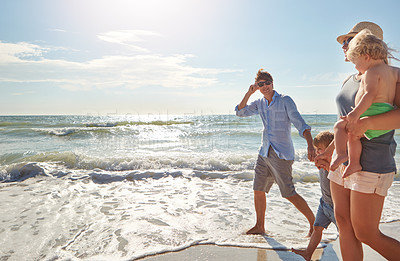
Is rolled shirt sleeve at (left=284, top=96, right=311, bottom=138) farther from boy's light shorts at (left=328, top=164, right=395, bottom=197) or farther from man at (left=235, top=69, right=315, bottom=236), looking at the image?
boy's light shorts at (left=328, top=164, right=395, bottom=197)

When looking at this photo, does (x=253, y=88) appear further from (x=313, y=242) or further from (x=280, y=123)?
(x=313, y=242)

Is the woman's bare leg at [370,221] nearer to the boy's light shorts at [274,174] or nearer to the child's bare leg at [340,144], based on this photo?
the child's bare leg at [340,144]

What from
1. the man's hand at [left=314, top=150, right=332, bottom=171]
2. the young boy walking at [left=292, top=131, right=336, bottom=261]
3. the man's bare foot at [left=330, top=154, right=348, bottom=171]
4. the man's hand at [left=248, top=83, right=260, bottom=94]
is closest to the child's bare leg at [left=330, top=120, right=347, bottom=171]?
the man's bare foot at [left=330, top=154, right=348, bottom=171]

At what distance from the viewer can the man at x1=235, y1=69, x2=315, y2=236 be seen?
331cm

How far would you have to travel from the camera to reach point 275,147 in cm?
334

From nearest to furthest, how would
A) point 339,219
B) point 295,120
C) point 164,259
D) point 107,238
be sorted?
1. point 339,219
2. point 164,259
3. point 295,120
4. point 107,238

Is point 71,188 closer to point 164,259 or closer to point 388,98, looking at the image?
point 164,259

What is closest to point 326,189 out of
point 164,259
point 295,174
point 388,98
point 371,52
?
point 388,98

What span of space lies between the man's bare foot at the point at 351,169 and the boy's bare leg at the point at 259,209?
72.6 inches

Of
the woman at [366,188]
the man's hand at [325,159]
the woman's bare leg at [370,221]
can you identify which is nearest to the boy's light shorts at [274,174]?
the man's hand at [325,159]

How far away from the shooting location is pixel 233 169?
8.23m

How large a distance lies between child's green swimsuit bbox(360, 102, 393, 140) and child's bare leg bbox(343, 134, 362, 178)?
0.07 m

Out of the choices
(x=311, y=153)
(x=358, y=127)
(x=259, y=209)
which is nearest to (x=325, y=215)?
(x=311, y=153)

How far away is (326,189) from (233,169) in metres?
5.58
